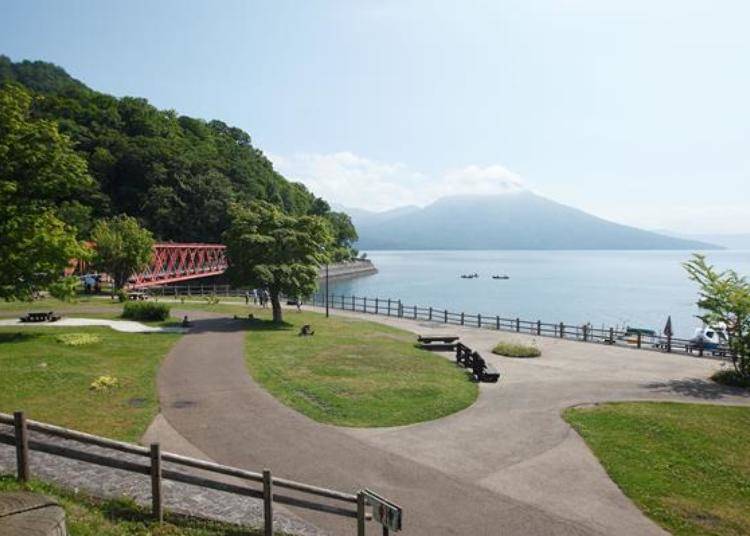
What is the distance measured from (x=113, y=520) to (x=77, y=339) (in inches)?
738

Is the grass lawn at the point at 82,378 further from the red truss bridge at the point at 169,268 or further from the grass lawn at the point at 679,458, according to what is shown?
the red truss bridge at the point at 169,268

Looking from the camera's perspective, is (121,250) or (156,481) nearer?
(156,481)

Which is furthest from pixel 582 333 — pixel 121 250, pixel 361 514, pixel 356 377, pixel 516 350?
pixel 121 250

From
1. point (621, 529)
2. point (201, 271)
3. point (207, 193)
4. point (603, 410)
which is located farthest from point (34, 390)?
point (207, 193)

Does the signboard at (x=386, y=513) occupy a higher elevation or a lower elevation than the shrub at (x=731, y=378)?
higher

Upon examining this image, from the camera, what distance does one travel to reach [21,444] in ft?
28.3

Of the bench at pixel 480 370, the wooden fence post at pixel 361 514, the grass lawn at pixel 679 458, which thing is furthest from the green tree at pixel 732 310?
the wooden fence post at pixel 361 514

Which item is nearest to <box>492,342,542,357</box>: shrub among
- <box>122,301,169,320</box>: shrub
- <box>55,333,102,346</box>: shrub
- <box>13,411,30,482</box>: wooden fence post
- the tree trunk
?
the tree trunk

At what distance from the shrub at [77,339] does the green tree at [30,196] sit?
2.62 meters

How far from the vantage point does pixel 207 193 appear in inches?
3770

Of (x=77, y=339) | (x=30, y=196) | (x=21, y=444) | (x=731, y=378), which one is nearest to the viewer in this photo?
(x=21, y=444)

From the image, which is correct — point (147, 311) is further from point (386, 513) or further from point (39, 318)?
point (386, 513)

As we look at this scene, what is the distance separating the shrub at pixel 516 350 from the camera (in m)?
26.5

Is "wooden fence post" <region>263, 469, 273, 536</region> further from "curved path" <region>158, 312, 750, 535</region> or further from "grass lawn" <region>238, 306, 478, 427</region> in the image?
"grass lawn" <region>238, 306, 478, 427</region>
